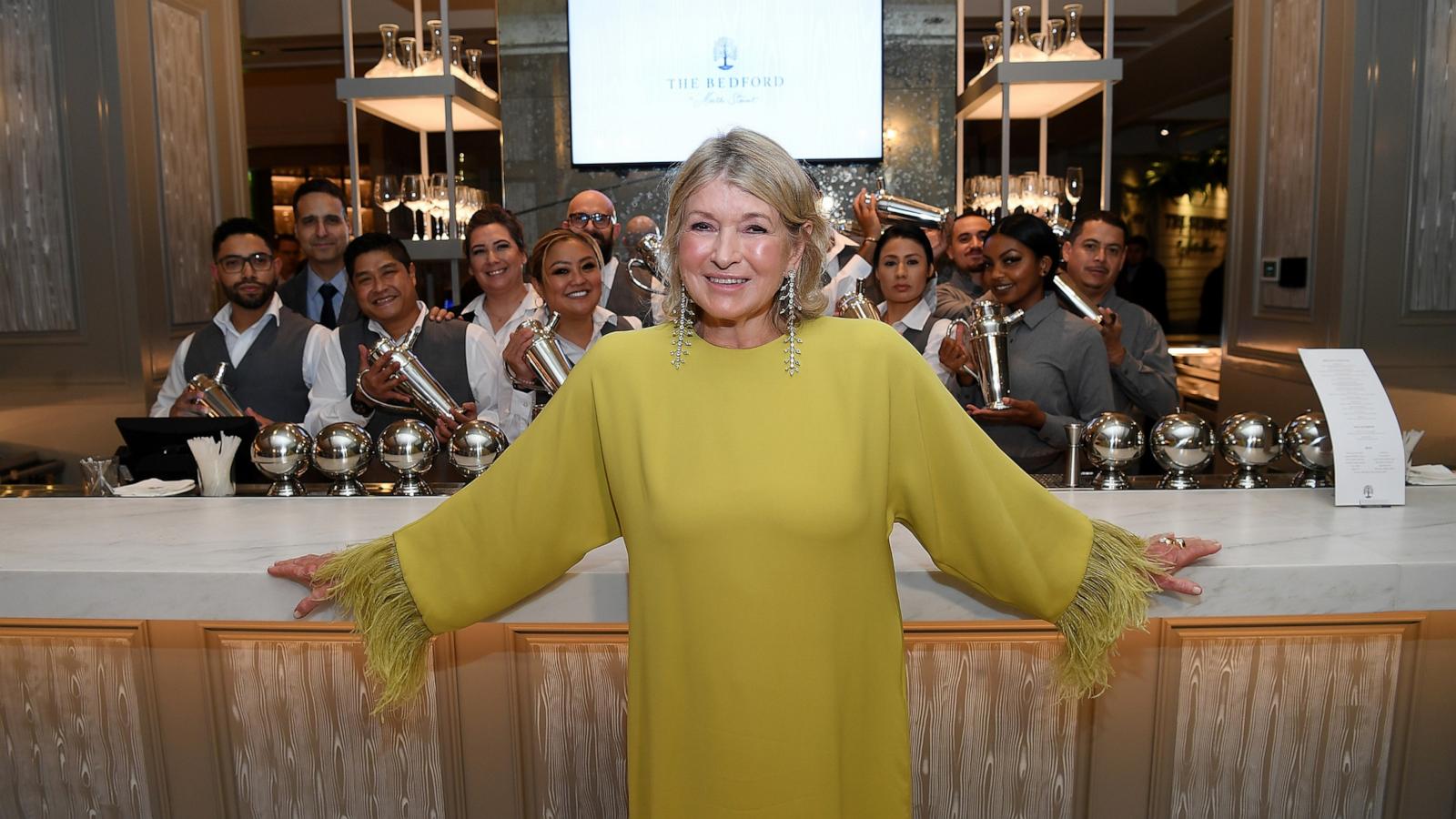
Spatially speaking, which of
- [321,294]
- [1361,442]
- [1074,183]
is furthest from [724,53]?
[1361,442]

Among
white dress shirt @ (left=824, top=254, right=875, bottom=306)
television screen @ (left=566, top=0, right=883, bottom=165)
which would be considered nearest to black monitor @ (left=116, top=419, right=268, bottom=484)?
white dress shirt @ (left=824, top=254, right=875, bottom=306)

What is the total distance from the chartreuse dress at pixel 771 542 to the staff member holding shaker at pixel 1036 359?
1234mm

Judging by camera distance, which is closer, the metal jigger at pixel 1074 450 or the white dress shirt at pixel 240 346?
the metal jigger at pixel 1074 450

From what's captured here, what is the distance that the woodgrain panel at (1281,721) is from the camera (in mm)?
1885

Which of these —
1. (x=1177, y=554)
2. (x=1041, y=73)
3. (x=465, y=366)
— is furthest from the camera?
(x=1041, y=73)

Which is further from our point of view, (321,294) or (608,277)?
(608,277)

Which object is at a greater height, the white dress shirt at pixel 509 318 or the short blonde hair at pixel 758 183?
the short blonde hair at pixel 758 183

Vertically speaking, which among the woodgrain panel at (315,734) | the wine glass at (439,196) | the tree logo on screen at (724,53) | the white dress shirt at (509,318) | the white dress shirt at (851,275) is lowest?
the woodgrain panel at (315,734)

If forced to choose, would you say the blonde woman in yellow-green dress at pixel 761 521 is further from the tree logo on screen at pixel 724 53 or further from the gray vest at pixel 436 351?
the tree logo on screen at pixel 724 53

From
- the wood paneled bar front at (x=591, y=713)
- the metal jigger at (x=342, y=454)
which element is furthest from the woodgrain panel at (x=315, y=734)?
the metal jigger at (x=342, y=454)

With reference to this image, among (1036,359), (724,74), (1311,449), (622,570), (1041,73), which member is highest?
(724,74)

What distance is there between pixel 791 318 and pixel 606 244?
9.21 ft

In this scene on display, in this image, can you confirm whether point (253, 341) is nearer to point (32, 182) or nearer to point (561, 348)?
point (561, 348)

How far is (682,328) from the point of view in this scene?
142 cm
